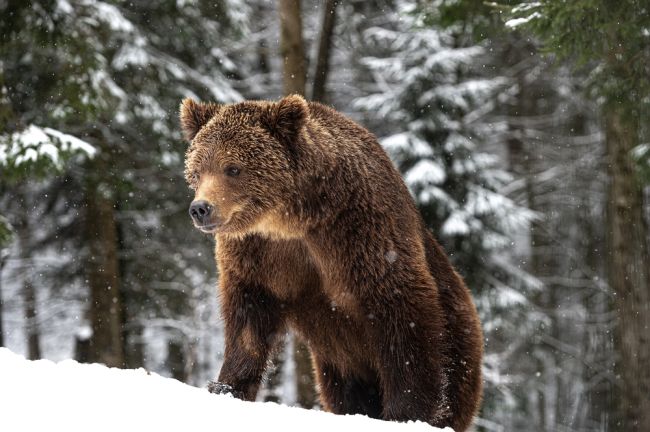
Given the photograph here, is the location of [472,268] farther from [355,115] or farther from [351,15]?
[351,15]

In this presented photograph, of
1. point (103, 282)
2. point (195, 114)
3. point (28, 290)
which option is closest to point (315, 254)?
point (195, 114)

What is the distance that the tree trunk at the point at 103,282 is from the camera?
510 inches

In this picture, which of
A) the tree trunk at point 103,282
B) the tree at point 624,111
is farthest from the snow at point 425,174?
the tree trunk at point 103,282

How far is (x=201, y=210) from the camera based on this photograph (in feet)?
16.3

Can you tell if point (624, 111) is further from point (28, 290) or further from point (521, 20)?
point (28, 290)

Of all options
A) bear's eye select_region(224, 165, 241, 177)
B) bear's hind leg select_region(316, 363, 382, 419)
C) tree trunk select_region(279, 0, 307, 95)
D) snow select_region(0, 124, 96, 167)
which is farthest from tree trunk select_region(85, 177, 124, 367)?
bear's eye select_region(224, 165, 241, 177)

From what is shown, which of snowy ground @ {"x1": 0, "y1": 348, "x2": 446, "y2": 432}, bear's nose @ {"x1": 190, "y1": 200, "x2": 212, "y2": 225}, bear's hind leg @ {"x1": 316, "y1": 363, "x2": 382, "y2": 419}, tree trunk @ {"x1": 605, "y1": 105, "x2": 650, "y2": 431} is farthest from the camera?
tree trunk @ {"x1": 605, "y1": 105, "x2": 650, "y2": 431}

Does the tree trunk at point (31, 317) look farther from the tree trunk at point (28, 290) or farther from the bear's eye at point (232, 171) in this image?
the bear's eye at point (232, 171)

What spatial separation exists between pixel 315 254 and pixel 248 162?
0.73m

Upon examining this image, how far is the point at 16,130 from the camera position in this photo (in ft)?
34.6

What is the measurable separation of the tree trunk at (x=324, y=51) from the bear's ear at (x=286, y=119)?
678 centimetres

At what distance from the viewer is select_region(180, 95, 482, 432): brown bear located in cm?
536

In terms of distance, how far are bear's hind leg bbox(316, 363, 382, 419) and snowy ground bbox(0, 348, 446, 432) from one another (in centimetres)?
184

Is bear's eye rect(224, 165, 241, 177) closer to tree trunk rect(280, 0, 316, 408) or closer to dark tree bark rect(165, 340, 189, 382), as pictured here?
tree trunk rect(280, 0, 316, 408)
